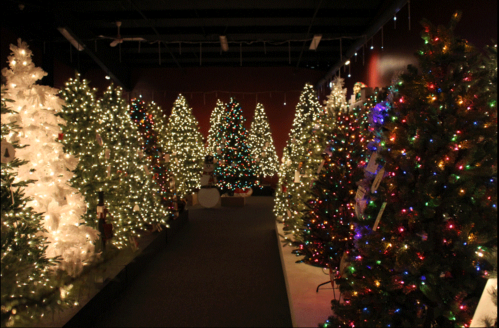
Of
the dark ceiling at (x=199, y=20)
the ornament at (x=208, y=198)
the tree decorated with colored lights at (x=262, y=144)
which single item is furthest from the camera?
the tree decorated with colored lights at (x=262, y=144)

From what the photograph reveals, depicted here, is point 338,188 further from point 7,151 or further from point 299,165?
point 7,151

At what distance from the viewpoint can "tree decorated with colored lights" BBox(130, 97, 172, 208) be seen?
22.5 ft

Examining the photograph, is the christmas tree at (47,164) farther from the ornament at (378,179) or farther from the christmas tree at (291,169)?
the christmas tree at (291,169)

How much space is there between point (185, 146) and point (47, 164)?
7.75 metres

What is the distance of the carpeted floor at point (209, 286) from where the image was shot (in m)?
3.60

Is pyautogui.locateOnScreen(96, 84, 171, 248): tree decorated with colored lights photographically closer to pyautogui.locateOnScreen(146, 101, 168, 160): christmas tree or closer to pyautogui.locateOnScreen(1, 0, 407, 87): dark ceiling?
pyautogui.locateOnScreen(146, 101, 168, 160): christmas tree

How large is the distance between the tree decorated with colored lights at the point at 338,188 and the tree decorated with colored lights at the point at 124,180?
103 inches

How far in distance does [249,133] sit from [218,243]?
755 centimetres

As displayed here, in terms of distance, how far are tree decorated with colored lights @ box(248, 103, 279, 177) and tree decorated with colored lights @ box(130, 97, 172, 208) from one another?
6404mm

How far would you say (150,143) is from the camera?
697 centimetres

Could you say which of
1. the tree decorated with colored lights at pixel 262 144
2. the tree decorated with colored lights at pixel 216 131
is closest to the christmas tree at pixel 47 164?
the tree decorated with colored lights at pixel 216 131

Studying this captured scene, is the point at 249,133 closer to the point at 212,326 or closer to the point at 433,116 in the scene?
the point at 212,326

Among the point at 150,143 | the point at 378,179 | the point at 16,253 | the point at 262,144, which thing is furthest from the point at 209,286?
the point at 262,144

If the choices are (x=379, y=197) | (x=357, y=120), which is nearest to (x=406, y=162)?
(x=379, y=197)
